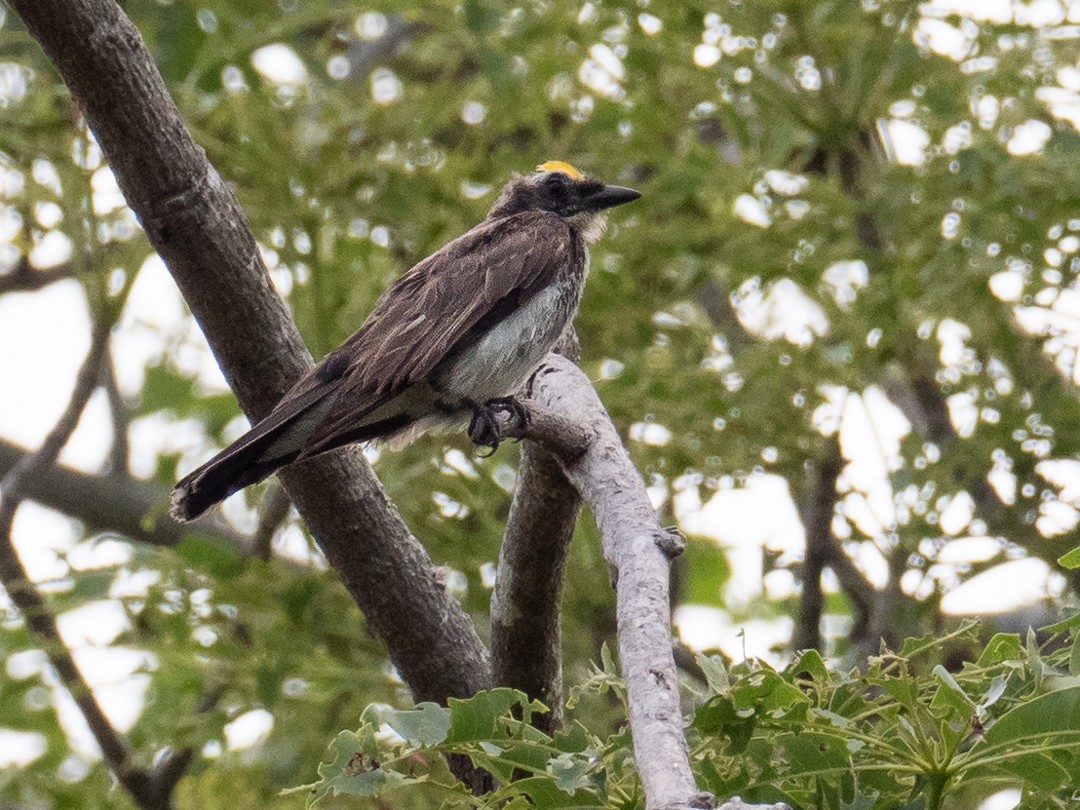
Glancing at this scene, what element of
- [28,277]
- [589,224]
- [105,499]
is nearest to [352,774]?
[589,224]

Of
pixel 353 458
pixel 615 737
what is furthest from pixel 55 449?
pixel 615 737

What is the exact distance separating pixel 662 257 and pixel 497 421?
1.77 metres

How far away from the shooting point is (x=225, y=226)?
12.8ft

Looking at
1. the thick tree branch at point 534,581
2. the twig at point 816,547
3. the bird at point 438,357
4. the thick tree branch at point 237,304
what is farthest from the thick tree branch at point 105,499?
the thick tree branch at point 534,581

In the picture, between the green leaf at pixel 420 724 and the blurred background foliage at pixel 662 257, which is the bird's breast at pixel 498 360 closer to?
the blurred background foliage at pixel 662 257

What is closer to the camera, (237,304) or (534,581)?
(237,304)

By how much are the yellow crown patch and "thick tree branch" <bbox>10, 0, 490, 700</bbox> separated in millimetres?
2105

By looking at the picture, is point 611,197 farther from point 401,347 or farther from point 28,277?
point 28,277

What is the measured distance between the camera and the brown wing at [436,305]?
455cm

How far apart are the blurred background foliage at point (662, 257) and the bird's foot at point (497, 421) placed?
2.14 ft

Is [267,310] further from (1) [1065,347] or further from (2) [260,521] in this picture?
(1) [1065,347]

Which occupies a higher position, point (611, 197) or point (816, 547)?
point (611, 197)

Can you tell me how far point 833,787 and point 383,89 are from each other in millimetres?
5894

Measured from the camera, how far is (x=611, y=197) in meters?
6.09
